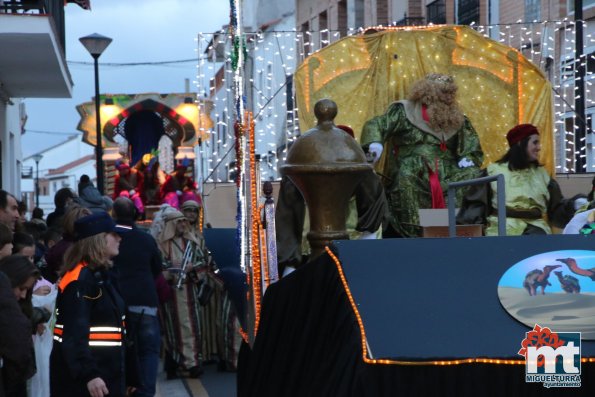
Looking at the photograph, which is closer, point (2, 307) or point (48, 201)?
point (2, 307)

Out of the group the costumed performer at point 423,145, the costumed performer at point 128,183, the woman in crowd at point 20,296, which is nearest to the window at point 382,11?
the costumed performer at point 128,183


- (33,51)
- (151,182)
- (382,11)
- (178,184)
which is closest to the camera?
(33,51)

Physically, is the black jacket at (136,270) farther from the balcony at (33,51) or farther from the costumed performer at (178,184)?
the costumed performer at (178,184)

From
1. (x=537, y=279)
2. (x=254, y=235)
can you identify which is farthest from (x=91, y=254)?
(x=537, y=279)

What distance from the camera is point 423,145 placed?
33.6ft

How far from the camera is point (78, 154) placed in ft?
342

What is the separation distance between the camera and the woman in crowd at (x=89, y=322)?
6562 millimetres

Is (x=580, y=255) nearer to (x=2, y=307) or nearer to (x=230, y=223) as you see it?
(x=2, y=307)

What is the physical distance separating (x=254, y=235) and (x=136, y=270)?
2879 mm

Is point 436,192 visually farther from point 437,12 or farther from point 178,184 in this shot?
point 437,12

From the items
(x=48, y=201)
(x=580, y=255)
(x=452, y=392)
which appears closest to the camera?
(x=452, y=392)

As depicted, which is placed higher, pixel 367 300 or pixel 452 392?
pixel 367 300

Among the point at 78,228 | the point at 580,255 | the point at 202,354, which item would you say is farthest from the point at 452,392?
the point at 202,354

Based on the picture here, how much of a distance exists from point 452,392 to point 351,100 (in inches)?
280
